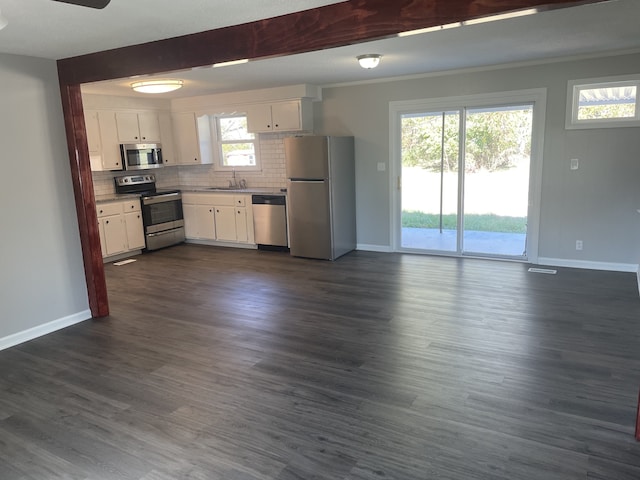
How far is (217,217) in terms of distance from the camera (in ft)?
23.4

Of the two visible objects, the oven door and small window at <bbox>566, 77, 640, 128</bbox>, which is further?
the oven door

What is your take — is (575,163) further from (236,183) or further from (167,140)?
(167,140)

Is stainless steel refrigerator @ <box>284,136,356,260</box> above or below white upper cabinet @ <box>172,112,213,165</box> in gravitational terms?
below

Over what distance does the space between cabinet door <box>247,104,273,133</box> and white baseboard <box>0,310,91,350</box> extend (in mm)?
3599

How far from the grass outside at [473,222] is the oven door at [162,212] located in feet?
12.2

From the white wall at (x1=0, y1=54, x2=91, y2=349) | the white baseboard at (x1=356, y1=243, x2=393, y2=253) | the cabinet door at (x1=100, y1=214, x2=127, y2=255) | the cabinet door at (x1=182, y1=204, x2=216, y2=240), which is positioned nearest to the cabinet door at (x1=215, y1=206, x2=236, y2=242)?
the cabinet door at (x1=182, y1=204, x2=216, y2=240)

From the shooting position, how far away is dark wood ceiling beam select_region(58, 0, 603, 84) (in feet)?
7.37

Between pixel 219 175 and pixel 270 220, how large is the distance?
1568mm

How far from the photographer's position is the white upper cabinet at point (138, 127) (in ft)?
21.5

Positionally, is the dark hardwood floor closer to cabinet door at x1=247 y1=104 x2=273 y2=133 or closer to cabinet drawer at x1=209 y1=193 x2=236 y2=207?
A: cabinet drawer at x1=209 y1=193 x2=236 y2=207

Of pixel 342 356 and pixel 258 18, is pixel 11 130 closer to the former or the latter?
pixel 258 18

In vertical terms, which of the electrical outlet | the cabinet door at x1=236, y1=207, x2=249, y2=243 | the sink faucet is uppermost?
the electrical outlet

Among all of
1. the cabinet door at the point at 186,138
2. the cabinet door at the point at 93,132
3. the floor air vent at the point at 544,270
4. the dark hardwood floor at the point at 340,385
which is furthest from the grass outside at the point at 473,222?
the cabinet door at the point at 93,132

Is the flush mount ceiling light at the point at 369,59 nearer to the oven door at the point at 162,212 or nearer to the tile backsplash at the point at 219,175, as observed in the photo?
the tile backsplash at the point at 219,175
